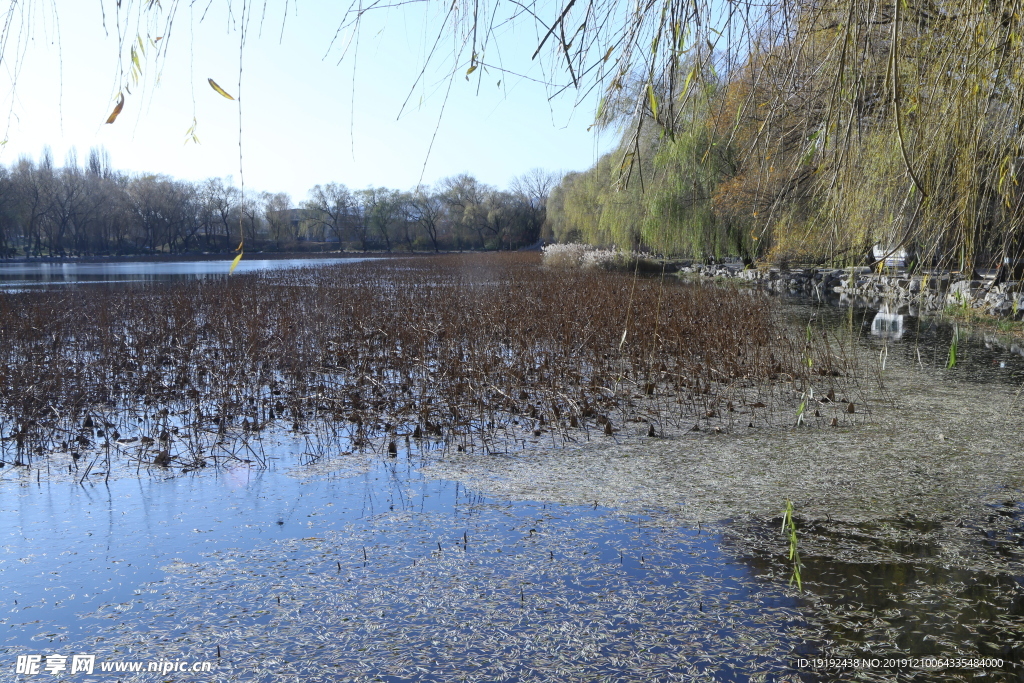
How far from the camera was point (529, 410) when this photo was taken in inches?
208

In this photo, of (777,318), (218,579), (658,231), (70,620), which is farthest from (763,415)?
(658,231)

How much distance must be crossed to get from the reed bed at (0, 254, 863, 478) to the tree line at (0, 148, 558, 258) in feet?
122

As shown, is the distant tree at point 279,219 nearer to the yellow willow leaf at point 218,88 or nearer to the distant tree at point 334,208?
the distant tree at point 334,208

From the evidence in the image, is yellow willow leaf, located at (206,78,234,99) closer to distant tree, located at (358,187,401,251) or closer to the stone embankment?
the stone embankment

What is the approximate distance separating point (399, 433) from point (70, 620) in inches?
98.0

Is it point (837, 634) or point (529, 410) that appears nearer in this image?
point (837, 634)

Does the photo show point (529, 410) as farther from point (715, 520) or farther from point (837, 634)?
point (837, 634)

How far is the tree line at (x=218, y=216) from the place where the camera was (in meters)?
47.9

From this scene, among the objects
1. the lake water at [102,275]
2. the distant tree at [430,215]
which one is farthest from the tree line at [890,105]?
the distant tree at [430,215]

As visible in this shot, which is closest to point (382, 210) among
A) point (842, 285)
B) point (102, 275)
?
point (102, 275)

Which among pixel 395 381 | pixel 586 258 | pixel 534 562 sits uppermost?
pixel 586 258

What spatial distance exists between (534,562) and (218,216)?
2482 inches

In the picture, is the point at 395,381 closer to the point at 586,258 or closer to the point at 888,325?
the point at 888,325

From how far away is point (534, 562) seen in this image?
3.03 metres
